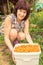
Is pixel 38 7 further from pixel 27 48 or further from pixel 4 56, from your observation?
pixel 27 48

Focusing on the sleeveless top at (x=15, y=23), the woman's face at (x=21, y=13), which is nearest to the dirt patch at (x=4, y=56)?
the sleeveless top at (x=15, y=23)

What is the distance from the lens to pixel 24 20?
3586mm

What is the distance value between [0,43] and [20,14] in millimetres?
1299

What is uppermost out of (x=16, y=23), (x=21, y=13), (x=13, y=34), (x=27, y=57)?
(x=21, y=13)

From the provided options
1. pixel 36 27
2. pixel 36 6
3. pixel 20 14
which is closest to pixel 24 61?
pixel 20 14

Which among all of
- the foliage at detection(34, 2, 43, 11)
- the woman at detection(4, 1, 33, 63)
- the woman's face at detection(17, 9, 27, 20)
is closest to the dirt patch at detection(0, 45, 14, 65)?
the woman at detection(4, 1, 33, 63)

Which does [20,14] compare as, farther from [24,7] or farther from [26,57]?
[26,57]

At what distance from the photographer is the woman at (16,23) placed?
3320mm

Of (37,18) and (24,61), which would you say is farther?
(37,18)

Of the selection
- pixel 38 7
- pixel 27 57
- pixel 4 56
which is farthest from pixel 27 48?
pixel 38 7

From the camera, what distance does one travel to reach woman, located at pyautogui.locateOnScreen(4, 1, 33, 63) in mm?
3320

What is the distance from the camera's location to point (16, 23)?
362 centimetres

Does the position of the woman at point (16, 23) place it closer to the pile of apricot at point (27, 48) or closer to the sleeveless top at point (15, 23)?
the sleeveless top at point (15, 23)

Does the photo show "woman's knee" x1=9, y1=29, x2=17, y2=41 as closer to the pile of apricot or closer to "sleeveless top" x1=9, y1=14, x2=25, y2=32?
"sleeveless top" x1=9, y1=14, x2=25, y2=32
